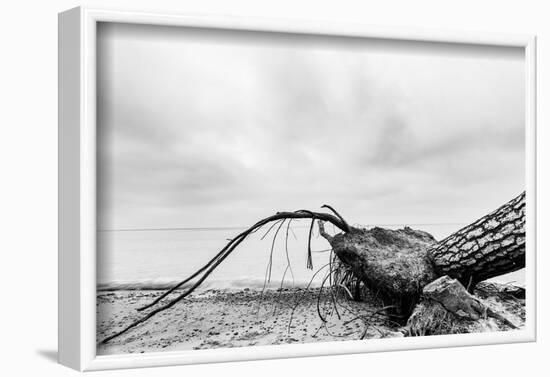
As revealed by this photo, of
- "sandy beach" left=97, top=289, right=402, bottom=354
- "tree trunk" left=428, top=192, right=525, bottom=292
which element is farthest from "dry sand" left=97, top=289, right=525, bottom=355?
"tree trunk" left=428, top=192, right=525, bottom=292

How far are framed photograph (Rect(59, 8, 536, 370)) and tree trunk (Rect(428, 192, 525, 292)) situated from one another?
10mm

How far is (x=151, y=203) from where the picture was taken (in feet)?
14.8

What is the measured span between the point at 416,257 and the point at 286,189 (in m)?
0.96

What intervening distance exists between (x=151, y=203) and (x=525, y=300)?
245 cm

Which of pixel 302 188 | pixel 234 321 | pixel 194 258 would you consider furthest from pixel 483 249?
pixel 194 258

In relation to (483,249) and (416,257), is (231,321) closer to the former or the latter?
(416,257)

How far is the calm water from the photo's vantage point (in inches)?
174

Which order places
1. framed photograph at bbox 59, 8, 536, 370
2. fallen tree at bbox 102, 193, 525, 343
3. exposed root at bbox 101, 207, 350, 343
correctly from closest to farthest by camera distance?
1. framed photograph at bbox 59, 8, 536, 370
2. exposed root at bbox 101, 207, 350, 343
3. fallen tree at bbox 102, 193, 525, 343

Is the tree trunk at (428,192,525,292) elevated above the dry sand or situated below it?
above

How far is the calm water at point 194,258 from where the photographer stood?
443 cm

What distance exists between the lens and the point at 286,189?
4746 mm

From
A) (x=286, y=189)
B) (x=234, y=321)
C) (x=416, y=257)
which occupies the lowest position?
(x=234, y=321)

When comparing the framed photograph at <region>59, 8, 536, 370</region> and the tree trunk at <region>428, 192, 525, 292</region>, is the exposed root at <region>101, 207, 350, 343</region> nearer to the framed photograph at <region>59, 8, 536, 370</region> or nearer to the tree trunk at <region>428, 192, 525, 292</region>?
the framed photograph at <region>59, 8, 536, 370</region>
